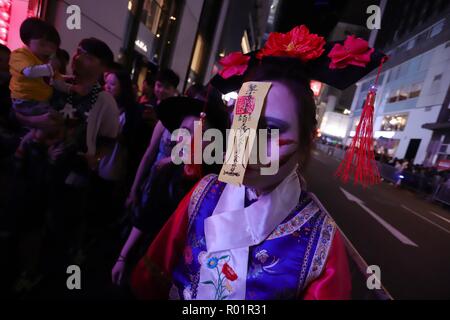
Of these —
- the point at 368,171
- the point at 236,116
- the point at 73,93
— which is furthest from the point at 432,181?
the point at 73,93

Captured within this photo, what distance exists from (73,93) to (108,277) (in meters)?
1.30

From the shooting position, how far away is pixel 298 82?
2.82 feet

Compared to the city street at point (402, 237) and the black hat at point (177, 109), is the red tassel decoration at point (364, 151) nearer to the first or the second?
the city street at point (402, 237)

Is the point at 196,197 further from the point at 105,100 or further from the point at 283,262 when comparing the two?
the point at 105,100

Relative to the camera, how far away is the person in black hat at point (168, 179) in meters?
1.61

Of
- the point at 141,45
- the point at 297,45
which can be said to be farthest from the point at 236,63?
the point at 141,45

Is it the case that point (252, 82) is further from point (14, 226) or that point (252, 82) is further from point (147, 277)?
point (14, 226)

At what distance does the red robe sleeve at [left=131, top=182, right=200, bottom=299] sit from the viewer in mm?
1001

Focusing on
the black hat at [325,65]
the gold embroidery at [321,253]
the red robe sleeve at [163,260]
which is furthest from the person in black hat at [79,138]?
the gold embroidery at [321,253]

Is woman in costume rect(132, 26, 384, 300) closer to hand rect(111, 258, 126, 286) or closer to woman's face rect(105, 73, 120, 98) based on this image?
hand rect(111, 258, 126, 286)

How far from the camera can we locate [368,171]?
99cm

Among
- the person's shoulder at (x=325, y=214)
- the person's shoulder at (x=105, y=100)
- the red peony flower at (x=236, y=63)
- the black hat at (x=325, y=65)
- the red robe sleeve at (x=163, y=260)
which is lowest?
the red robe sleeve at (x=163, y=260)

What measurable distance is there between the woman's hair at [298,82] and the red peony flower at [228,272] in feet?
1.34

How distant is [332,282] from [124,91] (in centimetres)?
214
